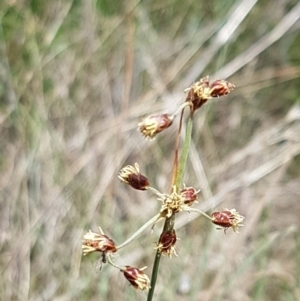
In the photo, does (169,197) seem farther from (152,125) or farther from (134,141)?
(134,141)

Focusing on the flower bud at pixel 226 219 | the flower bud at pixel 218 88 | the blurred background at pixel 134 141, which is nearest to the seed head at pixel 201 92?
the flower bud at pixel 218 88

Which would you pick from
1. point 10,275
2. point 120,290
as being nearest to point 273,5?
point 120,290

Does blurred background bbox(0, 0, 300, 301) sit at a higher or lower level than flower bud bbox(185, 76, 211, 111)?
higher

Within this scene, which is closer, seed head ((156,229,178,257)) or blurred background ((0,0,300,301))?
seed head ((156,229,178,257))

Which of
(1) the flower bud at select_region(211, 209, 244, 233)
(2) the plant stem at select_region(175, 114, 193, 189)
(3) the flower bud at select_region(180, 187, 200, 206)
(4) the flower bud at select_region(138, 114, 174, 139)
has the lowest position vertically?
(1) the flower bud at select_region(211, 209, 244, 233)

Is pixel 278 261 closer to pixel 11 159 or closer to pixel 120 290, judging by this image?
pixel 120 290

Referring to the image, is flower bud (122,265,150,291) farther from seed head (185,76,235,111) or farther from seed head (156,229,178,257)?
seed head (185,76,235,111)

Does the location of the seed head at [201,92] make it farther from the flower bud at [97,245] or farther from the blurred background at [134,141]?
the blurred background at [134,141]

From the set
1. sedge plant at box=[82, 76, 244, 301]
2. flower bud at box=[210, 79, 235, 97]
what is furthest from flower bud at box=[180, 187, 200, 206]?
flower bud at box=[210, 79, 235, 97]
